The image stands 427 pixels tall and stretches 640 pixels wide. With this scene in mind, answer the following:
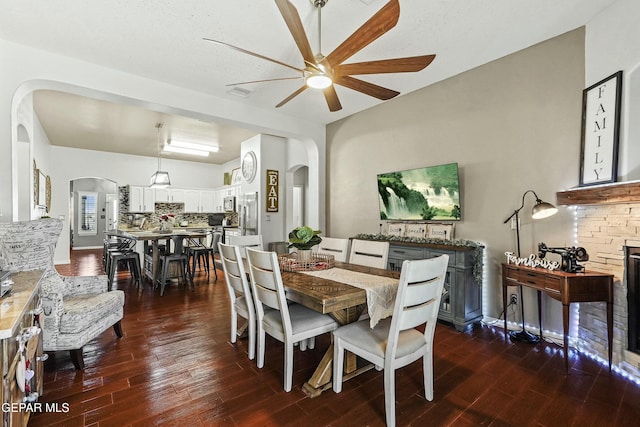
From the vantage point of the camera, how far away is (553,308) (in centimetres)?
285

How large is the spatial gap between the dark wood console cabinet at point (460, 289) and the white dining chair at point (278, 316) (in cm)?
163

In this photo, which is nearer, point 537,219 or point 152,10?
point 152,10

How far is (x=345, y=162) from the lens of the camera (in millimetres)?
A: 5125

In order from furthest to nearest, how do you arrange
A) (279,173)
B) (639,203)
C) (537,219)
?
(279,173) < (537,219) < (639,203)

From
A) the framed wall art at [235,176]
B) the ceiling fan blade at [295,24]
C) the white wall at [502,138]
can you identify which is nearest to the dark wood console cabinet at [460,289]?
the white wall at [502,138]

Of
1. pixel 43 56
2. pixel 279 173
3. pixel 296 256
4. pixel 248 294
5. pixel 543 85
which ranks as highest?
pixel 43 56

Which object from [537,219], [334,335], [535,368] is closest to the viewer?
[334,335]

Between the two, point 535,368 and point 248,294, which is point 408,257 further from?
point 248,294

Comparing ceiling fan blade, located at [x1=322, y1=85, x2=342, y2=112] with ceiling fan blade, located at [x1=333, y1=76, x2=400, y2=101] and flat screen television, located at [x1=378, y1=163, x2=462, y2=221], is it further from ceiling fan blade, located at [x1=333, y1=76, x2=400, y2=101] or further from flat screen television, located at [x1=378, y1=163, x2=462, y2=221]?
flat screen television, located at [x1=378, y1=163, x2=462, y2=221]

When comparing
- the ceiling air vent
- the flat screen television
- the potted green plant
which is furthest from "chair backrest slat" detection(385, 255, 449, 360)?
the ceiling air vent

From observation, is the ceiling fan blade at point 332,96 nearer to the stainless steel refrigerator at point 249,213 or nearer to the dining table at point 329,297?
the dining table at point 329,297

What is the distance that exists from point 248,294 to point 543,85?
344cm

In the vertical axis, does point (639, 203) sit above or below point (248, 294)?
above

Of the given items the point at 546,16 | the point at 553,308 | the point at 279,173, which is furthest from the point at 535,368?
the point at 279,173
